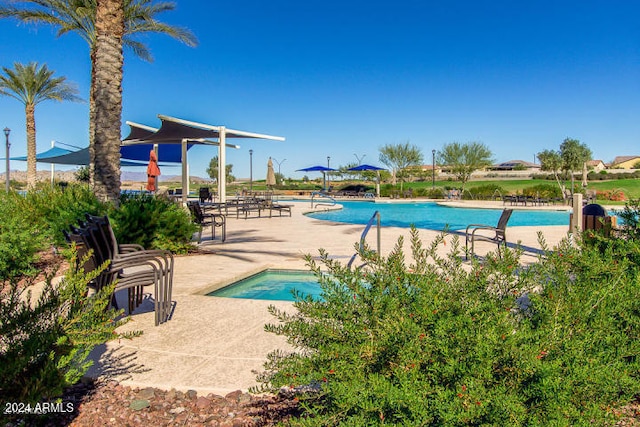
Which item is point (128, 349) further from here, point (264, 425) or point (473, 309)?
point (473, 309)

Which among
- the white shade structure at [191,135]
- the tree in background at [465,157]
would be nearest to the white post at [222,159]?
the white shade structure at [191,135]

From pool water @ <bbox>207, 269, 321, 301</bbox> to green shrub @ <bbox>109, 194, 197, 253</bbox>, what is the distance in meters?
2.01

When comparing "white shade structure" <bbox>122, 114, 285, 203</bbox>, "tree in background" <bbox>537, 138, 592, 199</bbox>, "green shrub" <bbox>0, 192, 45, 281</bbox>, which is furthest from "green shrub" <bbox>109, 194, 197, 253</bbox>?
"tree in background" <bbox>537, 138, 592, 199</bbox>

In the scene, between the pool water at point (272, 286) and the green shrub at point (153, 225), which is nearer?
the pool water at point (272, 286)

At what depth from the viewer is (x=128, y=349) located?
137 inches

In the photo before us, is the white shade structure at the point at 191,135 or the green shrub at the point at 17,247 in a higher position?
the white shade structure at the point at 191,135

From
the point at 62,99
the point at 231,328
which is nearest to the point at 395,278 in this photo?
the point at 231,328

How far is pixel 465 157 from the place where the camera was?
156 ft

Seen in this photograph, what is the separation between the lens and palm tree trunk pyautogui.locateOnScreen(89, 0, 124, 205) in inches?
319

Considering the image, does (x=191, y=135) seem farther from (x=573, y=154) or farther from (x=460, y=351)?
(x=573, y=154)

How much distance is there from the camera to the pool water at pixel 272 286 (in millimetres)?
5911

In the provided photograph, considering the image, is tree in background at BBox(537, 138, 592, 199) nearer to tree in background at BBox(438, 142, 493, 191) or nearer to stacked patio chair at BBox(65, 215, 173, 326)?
tree in background at BBox(438, 142, 493, 191)

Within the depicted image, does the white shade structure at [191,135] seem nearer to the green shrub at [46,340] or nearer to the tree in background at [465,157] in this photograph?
the green shrub at [46,340]

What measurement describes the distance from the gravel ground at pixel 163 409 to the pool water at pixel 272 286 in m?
2.89
